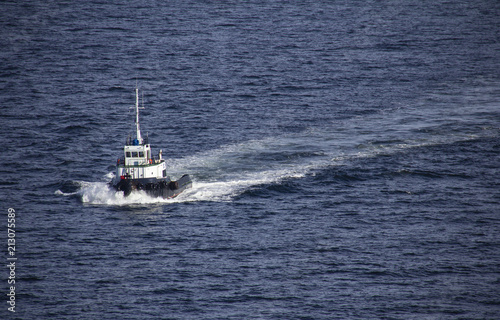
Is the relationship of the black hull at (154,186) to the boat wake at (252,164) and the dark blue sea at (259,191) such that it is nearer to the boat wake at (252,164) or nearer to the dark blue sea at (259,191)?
the boat wake at (252,164)

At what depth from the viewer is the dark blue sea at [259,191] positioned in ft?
235

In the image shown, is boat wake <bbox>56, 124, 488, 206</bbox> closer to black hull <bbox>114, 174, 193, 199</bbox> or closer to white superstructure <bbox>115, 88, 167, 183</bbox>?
black hull <bbox>114, 174, 193, 199</bbox>

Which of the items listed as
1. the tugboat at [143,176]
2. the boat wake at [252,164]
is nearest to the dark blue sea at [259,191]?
the boat wake at [252,164]

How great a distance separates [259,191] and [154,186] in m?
14.4

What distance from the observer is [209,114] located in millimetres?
135750

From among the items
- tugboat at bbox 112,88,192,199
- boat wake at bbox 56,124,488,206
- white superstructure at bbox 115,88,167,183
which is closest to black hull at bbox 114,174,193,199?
tugboat at bbox 112,88,192,199

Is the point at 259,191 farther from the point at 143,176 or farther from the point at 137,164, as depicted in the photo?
the point at 137,164

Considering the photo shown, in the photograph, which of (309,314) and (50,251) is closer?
(309,314)

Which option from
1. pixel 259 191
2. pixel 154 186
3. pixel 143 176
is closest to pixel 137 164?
pixel 143 176

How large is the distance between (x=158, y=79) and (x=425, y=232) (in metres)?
91.8

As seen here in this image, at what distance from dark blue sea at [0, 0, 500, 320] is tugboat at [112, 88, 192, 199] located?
4.86 feet

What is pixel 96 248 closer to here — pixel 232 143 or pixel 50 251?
pixel 50 251

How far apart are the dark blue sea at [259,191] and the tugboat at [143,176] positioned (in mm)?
1480

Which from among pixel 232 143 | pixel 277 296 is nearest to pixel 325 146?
pixel 232 143
